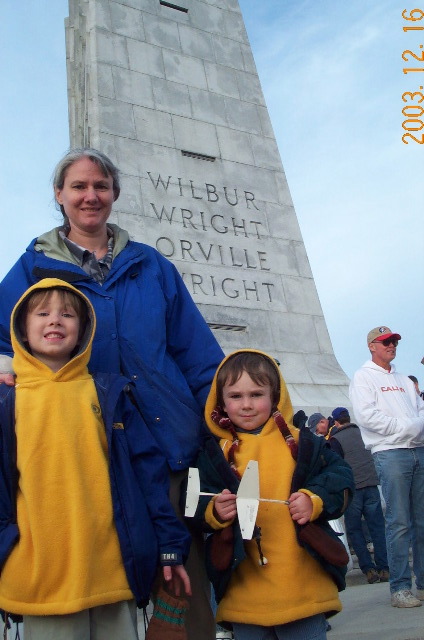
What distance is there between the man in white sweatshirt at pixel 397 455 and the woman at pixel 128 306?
2175 mm

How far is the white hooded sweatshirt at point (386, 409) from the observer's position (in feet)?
15.0

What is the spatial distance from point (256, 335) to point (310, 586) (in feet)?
18.6

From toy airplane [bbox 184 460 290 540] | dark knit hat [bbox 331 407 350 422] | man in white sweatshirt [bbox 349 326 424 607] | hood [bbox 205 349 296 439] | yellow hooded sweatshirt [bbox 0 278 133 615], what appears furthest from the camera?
dark knit hat [bbox 331 407 350 422]

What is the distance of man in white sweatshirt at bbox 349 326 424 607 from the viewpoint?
14.3 ft

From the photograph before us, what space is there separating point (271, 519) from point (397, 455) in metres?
2.35

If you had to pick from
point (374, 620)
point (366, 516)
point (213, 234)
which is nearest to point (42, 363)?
point (374, 620)

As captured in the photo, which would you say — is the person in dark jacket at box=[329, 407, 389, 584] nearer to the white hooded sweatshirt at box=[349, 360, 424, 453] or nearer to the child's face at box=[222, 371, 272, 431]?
the white hooded sweatshirt at box=[349, 360, 424, 453]

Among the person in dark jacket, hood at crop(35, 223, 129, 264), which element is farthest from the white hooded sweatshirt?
hood at crop(35, 223, 129, 264)

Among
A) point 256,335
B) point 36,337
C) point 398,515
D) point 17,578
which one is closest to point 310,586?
point 17,578

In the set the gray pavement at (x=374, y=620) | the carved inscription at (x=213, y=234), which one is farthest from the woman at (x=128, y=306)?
the carved inscription at (x=213, y=234)

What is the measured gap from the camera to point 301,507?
7.61 feet

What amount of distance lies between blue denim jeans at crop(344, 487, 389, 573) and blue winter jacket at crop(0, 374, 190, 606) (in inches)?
170

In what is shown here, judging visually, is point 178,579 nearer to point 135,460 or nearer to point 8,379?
point 135,460

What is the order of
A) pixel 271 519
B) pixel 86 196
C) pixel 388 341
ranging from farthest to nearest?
pixel 388 341
pixel 86 196
pixel 271 519
